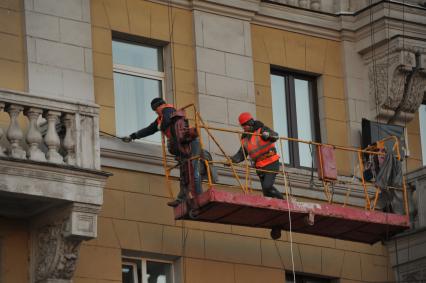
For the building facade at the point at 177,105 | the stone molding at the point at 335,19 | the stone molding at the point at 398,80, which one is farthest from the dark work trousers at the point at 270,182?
the stone molding at the point at 398,80

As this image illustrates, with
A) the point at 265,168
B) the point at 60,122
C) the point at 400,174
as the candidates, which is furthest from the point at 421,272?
the point at 60,122

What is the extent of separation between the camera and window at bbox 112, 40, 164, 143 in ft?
98.3

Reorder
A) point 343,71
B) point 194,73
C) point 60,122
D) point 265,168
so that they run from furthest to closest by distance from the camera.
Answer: point 343,71
point 194,73
point 265,168
point 60,122

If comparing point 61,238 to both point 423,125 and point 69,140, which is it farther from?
point 423,125

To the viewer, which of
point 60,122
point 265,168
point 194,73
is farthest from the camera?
point 194,73

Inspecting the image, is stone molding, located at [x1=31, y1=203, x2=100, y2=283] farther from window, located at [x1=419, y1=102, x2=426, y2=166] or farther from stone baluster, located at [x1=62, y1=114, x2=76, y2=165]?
window, located at [x1=419, y1=102, x2=426, y2=166]

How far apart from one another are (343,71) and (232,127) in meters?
3.13

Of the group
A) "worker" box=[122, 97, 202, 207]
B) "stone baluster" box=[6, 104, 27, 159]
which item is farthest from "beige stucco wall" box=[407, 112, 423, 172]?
"stone baluster" box=[6, 104, 27, 159]

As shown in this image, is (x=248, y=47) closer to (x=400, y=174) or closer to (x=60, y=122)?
(x=400, y=174)

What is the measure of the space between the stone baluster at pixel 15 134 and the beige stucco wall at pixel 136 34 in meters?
2.97

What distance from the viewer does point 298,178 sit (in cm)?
3111

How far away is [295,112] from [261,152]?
11.7 ft

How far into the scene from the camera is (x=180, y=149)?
28.0 m

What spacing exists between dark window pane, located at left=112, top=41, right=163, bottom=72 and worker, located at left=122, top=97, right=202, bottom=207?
5.20ft
